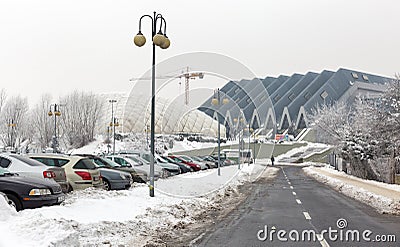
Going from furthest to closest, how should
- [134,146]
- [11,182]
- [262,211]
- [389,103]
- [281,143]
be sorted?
1. [281,143]
2. [134,146]
3. [389,103]
4. [262,211]
5. [11,182]

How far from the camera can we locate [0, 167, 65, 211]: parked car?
10.1m

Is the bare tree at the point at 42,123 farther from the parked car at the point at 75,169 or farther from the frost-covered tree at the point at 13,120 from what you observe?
the parked car at the point at 75,169

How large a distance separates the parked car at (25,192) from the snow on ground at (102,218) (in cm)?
34

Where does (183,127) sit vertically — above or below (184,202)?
above

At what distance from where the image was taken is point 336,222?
11.6 m

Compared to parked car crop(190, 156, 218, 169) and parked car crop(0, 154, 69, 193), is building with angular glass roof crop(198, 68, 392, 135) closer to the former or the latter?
parked car crop(190, 156, 218, 169)

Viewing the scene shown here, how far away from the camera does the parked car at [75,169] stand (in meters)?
14.4

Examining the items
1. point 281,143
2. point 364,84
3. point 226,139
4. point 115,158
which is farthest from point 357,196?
point 364,84

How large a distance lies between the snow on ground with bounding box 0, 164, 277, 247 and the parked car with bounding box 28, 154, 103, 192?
1.26 feet

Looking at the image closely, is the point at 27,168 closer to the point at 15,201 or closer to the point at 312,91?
the point at 15,201

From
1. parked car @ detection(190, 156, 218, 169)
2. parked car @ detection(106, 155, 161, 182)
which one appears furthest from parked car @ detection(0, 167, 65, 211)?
parked car @ detection(190, 156, 218, 169)

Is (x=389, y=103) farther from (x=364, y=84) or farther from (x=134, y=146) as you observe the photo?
(x=364, y=84)

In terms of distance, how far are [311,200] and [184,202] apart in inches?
229

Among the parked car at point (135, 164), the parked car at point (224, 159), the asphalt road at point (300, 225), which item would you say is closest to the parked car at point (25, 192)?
the asphalt road at point (300, 225)
